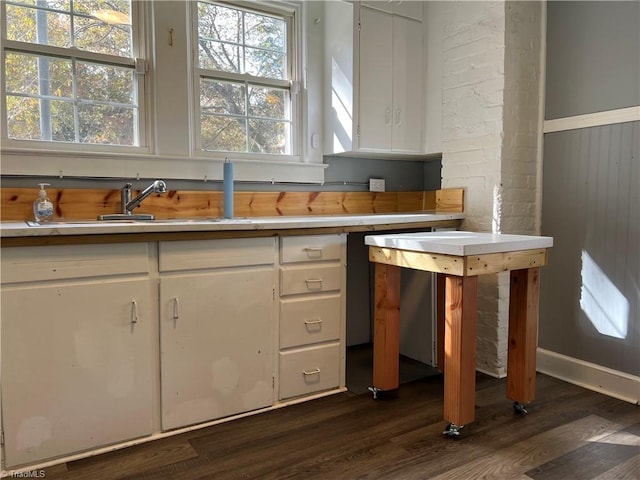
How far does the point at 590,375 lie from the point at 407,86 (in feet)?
6.14

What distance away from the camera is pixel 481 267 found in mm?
1953

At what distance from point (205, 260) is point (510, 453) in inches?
Result: 55.1

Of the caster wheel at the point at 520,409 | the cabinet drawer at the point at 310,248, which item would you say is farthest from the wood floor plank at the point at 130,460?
the caster wheel at the point at 520,409

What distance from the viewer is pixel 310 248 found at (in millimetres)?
2336

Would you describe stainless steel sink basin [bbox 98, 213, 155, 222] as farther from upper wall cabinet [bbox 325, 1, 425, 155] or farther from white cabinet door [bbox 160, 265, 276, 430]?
upper wall cabinet [bbox 325, 1, 425, 155]

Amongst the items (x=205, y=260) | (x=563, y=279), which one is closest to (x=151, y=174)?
(x=205, y=260)

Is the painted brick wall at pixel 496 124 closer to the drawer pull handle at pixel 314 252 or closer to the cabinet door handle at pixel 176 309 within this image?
the drawer pull handle at pixel 314 252

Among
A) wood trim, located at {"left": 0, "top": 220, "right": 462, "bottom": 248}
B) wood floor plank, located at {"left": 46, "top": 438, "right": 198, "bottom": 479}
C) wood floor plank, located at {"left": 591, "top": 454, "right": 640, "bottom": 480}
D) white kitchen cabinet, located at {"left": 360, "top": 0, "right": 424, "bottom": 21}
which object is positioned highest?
white kitchen cabinet, located at {"left": 360, "top": 0, "right": 424, "bottom": 21}

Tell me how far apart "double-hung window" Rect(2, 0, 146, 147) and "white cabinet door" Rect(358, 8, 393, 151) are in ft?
3.89

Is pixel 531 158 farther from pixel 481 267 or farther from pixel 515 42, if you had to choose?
pixel 481 267

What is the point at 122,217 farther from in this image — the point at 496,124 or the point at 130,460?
the point at 496,124

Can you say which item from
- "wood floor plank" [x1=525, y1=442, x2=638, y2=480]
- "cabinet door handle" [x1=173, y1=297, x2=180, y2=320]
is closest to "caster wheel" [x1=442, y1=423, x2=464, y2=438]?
"wood floor plank" [x1=525, y1=442, x2=638, y2=480]

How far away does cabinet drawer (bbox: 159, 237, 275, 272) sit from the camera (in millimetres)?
1979

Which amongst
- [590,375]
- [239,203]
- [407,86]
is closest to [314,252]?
[239,203]
